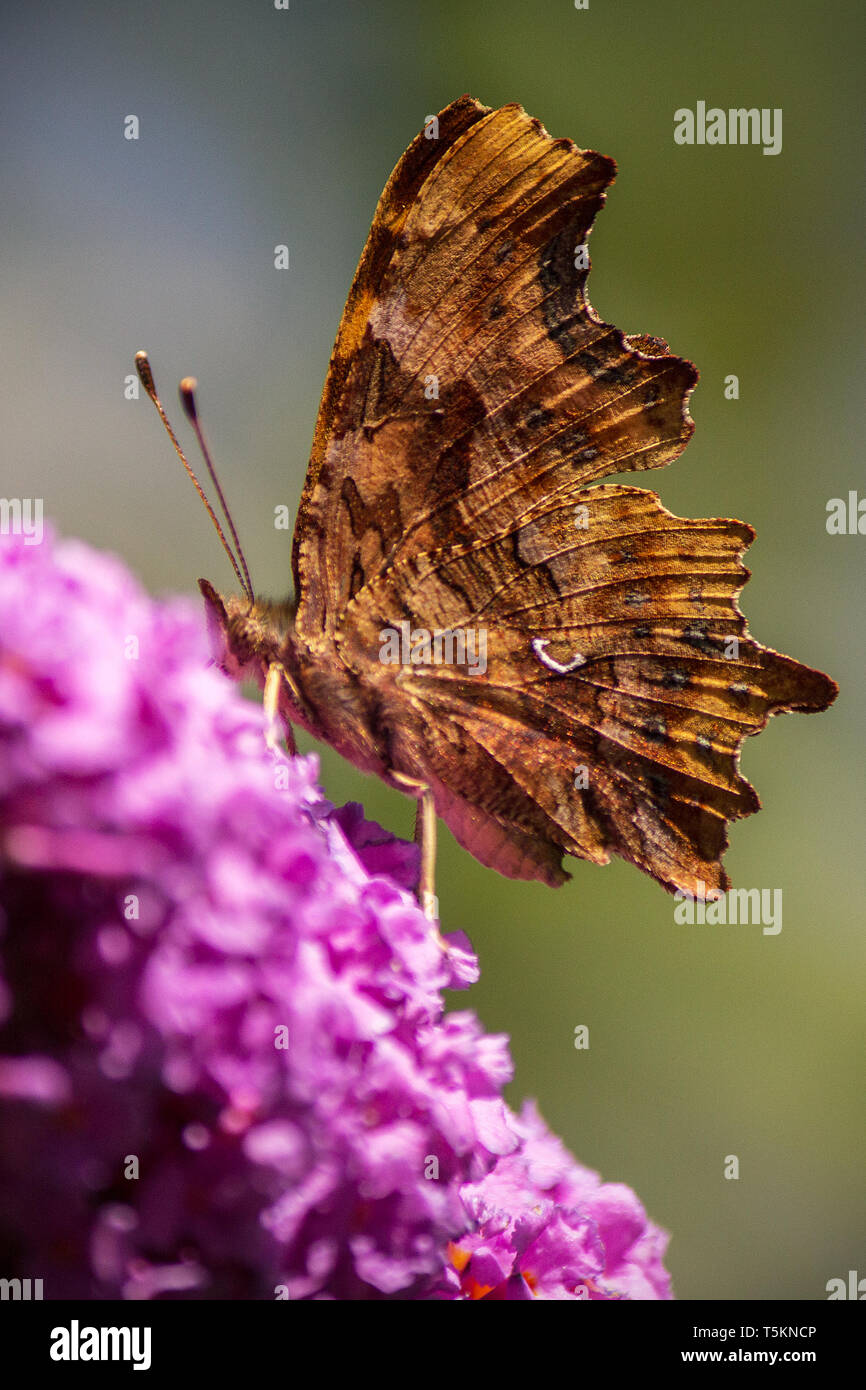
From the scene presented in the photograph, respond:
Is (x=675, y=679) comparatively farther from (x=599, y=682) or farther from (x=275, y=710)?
(x=275, y=710)

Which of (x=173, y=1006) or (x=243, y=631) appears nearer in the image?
(x=173, y=1006)

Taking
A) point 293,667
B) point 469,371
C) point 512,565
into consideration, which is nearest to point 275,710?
point 293,667

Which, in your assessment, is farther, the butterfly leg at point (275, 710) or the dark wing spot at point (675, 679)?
the dark wing spot at point (675, 679)

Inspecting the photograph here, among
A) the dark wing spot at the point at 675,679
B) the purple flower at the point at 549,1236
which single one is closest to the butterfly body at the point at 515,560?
the dark wing spot at the point at 675,679

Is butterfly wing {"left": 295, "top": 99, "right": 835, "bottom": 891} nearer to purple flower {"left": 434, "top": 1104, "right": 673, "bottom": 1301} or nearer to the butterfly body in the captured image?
the butterfly body

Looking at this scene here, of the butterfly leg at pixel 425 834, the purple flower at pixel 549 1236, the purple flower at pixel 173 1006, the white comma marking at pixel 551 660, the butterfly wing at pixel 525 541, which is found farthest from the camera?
the white comma marking at pixel 551 660

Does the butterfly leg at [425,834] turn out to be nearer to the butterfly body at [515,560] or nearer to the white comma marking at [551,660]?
the butterfly body at [515,560]

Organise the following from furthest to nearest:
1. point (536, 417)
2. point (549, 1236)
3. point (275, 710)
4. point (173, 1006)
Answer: point (536, 417) < point (275, 710) < point (549, 1236) < point (173, 1006)

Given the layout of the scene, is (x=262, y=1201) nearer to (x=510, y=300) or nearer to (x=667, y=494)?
(x=510, y=300)
